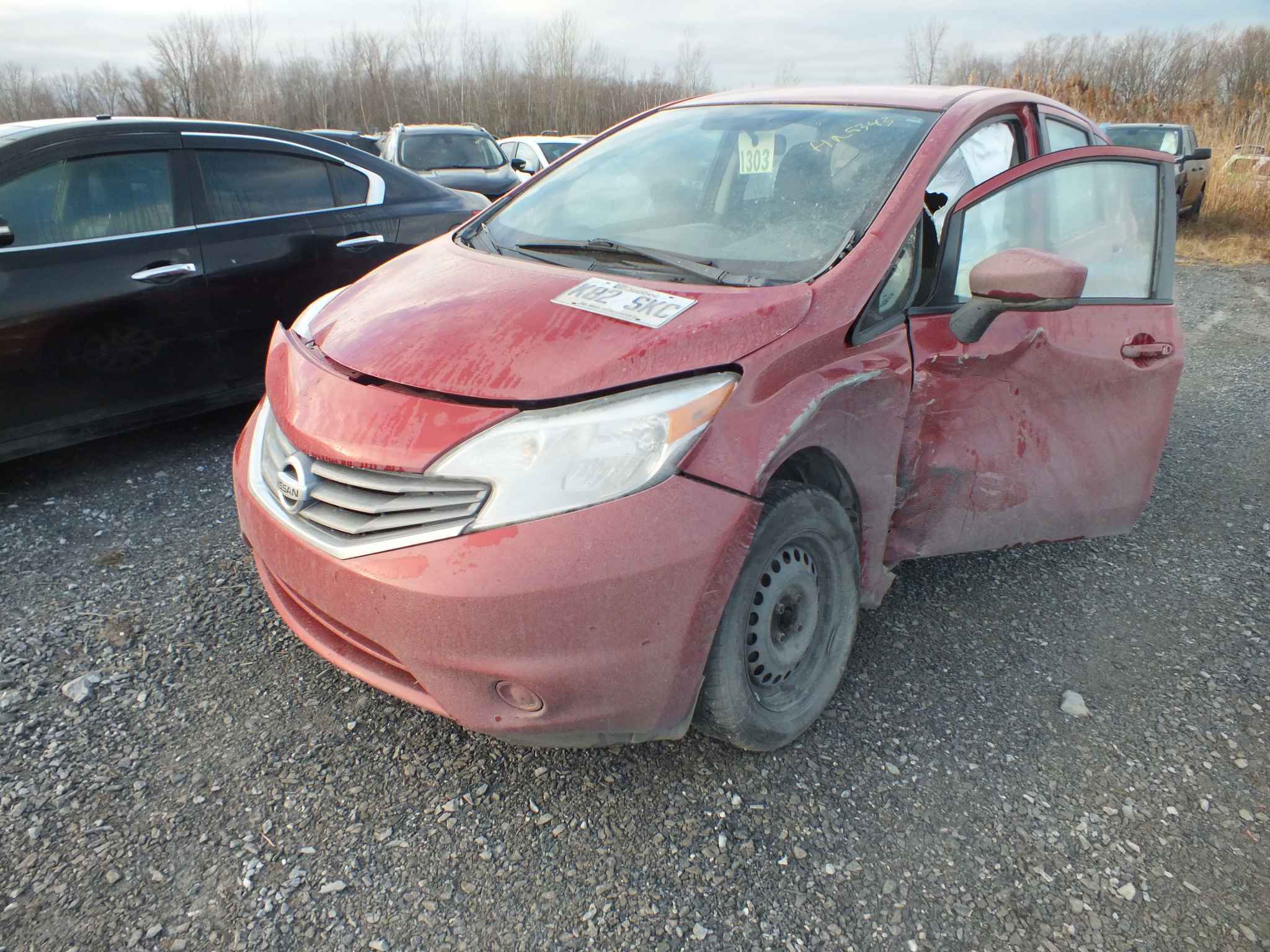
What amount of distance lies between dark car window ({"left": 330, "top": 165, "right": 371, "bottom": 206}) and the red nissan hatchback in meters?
1.84

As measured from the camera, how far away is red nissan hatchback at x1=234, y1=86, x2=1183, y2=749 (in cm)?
179

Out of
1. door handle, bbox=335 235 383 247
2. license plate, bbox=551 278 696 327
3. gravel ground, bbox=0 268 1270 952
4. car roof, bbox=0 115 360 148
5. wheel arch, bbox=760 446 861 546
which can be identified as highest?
Answer: car roof, bbox=0 115 360 148

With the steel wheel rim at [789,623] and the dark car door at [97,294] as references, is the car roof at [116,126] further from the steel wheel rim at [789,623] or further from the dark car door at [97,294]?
the steel wheel rim at [789,623]

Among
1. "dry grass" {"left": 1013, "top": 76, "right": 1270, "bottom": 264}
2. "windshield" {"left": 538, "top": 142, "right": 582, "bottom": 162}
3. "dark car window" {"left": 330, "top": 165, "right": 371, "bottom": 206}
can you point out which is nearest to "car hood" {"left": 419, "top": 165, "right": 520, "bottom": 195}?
"windshield" {"left": 538, "top": 142, "right": 582, "bottom": 162}

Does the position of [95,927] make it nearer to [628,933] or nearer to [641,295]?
[628,933]

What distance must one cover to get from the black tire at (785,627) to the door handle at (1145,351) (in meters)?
1.35

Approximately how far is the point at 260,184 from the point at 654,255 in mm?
2708

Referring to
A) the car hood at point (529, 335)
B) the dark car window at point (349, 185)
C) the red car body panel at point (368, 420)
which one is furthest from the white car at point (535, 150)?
the red car body panel at point (368, 420)

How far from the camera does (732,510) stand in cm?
185

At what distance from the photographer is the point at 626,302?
83.3 inches

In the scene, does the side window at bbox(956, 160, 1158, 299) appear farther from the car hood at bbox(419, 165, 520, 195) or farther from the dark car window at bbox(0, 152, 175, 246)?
the car hood at bbox(419, 165, 520, 195)

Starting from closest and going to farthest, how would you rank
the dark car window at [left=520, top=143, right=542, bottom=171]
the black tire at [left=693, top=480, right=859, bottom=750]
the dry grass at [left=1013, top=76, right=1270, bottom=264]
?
the black tire at [left=693, top=480, right=859, bottom=750] → the dry grass at [left=1013, top=76, right=1270, bottom=264] → the dark car window at [left=520, top=143, right=542, bottom=171]

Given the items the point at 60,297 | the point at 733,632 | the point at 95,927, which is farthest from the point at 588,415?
the point at 60,297

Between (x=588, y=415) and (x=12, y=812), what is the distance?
1594 millimetres
